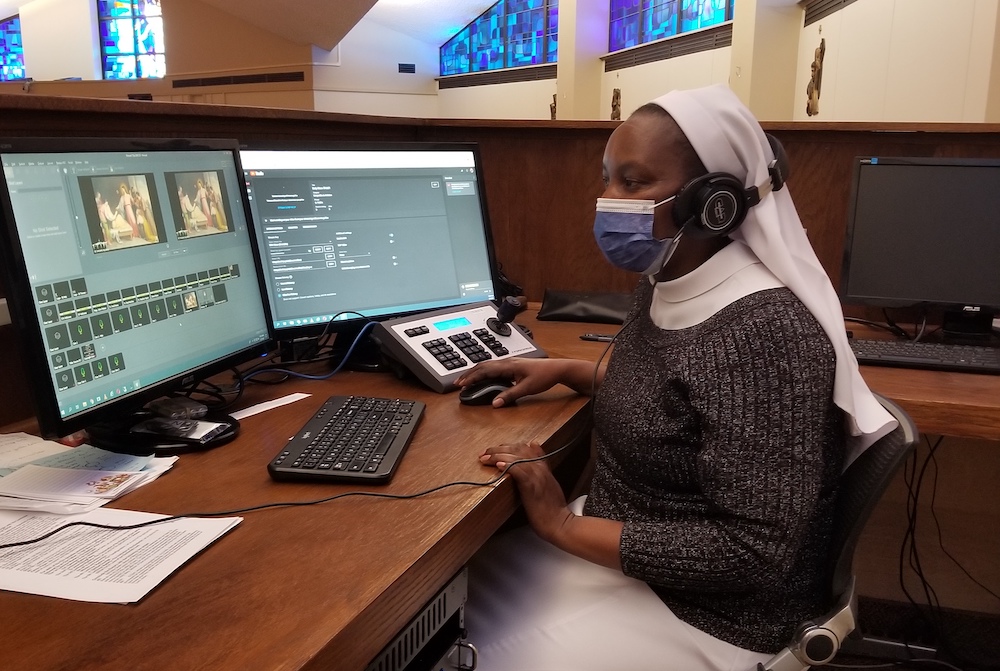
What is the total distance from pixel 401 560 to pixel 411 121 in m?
1.57

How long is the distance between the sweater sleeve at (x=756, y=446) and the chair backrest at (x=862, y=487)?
53mm

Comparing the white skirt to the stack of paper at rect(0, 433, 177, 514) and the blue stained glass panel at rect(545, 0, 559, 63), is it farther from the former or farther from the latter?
the blue stained glass panel at rect(545, 0, 559, 63)

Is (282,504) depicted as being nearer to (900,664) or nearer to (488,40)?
(900,664)

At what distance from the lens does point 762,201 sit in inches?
43.5

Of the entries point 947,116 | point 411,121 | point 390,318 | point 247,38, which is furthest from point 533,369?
point 247,38

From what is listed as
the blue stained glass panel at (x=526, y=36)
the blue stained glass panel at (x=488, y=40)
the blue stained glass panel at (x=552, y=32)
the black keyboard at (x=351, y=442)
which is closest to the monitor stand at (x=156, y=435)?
the black keyboard at (x=351, y=442)

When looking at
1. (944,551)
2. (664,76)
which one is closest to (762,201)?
(944,551)

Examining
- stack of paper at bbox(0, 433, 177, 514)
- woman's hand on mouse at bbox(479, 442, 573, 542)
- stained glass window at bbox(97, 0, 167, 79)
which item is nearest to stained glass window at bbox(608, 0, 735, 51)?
woman's hand on mouse at bbox(479, 442, 573, 542)

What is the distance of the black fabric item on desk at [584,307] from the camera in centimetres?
194

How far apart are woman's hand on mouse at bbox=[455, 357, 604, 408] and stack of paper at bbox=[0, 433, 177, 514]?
52 cm

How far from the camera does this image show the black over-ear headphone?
107 centimetres

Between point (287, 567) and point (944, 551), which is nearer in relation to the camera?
point (287, 567)

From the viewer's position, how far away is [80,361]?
0.96 metres

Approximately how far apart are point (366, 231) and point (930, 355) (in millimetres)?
1186
